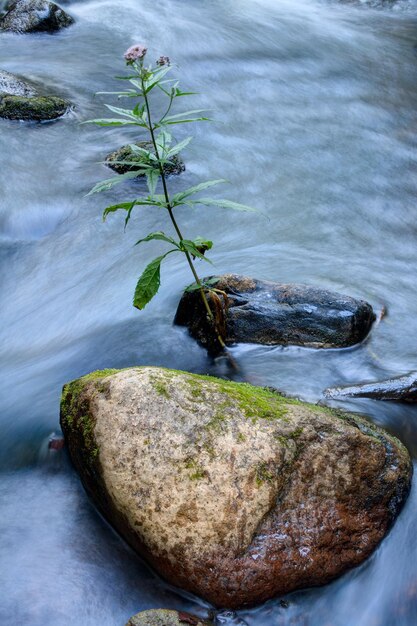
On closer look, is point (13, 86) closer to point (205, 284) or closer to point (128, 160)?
A: point (128, 160)

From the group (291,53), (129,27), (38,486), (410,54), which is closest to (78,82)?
(129,27)

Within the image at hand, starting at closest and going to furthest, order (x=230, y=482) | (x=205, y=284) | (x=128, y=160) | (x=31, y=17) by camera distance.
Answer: (x=230, y=482), (x=205, y=284), (x=128, y=160), (x=31, y=17)

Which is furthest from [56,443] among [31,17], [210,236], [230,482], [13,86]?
[31,17]

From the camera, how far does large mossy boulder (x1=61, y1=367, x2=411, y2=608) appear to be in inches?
117

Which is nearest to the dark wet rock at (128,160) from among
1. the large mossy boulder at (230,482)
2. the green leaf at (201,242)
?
the green leaf at (201,242)

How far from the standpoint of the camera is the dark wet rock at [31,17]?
10797mm

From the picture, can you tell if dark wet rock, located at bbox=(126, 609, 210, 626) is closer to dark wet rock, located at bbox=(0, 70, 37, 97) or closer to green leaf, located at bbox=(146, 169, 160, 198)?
green leaf, located at bbox=(146, 169, 160, 198)

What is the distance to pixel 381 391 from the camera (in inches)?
163

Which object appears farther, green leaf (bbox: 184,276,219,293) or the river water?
green leaf (bbox: 184,276,219,293)

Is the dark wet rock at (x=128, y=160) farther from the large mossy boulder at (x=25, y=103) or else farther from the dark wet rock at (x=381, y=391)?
the dark wet rock at (x=381, y=391)

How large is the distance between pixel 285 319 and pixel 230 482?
175cm

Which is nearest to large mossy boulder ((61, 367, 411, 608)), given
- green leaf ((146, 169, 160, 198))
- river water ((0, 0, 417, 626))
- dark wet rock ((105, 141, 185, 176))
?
river water ((0, 0, 417, 626))

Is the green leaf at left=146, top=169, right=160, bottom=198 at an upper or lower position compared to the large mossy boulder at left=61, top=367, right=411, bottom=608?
upper

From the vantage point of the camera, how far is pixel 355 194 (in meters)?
7.30
